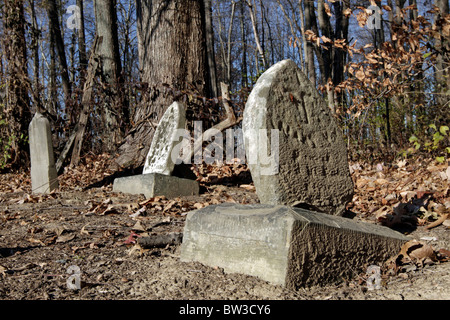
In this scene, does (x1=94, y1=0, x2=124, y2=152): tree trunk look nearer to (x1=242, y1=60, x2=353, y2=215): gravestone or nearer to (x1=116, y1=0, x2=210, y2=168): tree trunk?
(x1=116, y1=0, x2=210, y2=168): tree trunk

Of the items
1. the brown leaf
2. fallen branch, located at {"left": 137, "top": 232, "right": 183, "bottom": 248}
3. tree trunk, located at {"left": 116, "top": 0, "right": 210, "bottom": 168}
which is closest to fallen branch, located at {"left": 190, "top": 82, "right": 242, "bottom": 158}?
tree trunk, located at {"left": 116, "top": 0, "right": 210, "bottom": 168}

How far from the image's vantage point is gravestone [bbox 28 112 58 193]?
6508mm

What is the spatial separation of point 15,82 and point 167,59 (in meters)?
4.59

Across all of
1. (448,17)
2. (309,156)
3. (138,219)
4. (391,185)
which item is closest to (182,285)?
(309,156)

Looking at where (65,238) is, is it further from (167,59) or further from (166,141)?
(167,59)

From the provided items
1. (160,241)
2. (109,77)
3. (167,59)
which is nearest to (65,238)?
(160,241)

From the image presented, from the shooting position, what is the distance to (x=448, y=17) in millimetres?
5242

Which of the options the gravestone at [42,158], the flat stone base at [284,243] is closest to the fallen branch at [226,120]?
the gravestone at [42,158]

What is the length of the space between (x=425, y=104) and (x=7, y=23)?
9.35 meters

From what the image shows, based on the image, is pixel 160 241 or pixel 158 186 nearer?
pixel 160 241

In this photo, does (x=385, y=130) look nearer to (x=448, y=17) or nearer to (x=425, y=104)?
(x=425, y=104)

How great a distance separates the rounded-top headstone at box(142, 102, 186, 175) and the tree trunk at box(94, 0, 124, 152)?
8.19 ft

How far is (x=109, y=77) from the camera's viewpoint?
9.29m

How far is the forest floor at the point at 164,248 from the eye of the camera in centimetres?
250
